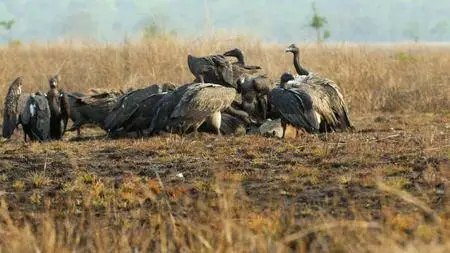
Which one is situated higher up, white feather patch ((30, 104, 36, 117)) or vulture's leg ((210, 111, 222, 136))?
white feather patch ((30, 104, 36, 117))

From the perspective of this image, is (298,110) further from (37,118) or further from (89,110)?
(37,118)

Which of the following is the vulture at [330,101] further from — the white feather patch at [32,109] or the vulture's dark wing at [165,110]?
the white feather patch at [32,109]

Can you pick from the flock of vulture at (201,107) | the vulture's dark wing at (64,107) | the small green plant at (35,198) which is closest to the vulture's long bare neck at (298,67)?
the flock of vulture at (201,107)

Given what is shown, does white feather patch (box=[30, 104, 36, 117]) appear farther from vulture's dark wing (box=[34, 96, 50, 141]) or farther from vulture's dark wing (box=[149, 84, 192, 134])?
vulture's dark wing (box=[149, 84, 192, 134])

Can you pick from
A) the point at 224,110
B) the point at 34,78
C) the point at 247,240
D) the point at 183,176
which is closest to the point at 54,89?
the point at 224,110

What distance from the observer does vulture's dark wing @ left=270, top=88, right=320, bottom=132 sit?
11.6 meters

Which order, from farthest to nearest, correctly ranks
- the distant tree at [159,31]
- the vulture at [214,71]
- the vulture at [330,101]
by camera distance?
Answer: the distant tree at [159,31], the vulture at [214,71], the vulture at [330,101]

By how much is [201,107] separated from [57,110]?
2265 mm

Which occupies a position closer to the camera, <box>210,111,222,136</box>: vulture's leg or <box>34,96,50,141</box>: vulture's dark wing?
<box>210,111,222,136</box>: vulture's leg

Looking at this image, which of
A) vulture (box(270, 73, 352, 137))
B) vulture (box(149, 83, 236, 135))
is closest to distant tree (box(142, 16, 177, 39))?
vulture (box(270, 73, 352, 137))

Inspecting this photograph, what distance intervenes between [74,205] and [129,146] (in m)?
3.32

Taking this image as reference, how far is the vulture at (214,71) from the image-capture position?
13.4 metres

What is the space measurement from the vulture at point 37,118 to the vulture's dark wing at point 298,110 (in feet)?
10.6

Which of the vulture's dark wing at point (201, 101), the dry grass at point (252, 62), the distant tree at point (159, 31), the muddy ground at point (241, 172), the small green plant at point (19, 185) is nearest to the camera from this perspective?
the muddy ground at point (241, 172)
